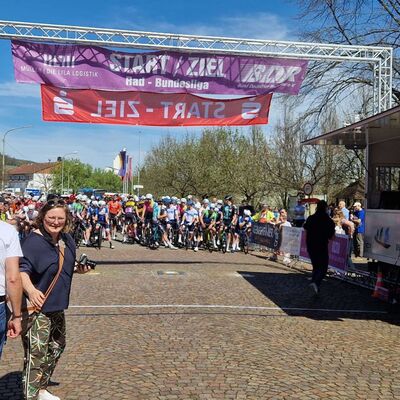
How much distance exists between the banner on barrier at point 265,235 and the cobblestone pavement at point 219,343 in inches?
233

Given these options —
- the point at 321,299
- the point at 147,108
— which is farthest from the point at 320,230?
the point at 147,108

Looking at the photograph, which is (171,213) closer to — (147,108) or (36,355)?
(147,108)

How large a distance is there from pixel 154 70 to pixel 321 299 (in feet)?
19.9

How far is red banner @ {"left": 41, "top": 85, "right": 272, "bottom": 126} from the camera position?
469 inches

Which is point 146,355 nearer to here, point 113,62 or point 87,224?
point 113,62

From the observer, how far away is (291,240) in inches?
653

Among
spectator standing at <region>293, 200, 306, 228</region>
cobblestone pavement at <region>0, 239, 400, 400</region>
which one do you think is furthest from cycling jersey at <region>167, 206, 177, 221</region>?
cobblestone pavement at <region>0, 239, 400, 400</region>

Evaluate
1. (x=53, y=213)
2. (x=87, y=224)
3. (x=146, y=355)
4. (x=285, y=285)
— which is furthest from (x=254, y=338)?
(x=87, y=224)

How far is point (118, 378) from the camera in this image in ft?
Answer: 17.4

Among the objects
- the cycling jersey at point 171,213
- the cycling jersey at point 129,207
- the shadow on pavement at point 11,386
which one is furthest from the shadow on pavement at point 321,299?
the cycling jersey at point 129,207

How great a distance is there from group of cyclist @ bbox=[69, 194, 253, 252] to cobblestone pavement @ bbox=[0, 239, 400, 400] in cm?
766

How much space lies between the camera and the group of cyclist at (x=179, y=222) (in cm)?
1992

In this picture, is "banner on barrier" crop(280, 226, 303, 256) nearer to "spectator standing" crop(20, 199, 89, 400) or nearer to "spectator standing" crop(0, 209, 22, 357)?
"spectator standing" crop(20, 199, 89, 400)

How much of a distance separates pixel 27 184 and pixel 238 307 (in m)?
154
